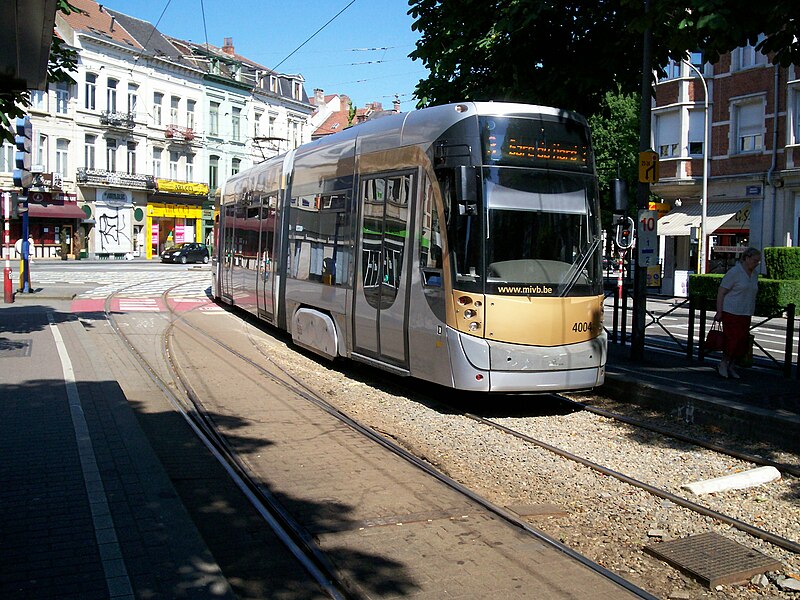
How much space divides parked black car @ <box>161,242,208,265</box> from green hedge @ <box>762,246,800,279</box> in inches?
1422

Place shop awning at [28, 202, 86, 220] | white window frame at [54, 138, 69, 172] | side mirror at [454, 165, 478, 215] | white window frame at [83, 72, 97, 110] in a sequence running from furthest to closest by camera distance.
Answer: white window frame at [83, 72, 97, 110]
white window frame at [54, 138, 69, 172]
shop awning at [28, 202, 86, 220]
side mirror at [454, 165, 478, 215]

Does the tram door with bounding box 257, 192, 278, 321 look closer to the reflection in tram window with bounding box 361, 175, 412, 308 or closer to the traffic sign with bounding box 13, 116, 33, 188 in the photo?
the reflection in tram window with bounding box 361, 175, 412, 308

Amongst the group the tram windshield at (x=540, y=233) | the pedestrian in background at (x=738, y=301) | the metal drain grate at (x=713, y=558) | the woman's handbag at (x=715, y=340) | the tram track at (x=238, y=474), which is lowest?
the metal drain grate at (x=713, y=558)

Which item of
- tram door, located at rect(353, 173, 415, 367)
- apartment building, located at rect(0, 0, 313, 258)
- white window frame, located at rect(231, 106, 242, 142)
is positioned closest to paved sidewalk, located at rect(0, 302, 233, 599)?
tram door, located at rect(353, 173, 415, 367)

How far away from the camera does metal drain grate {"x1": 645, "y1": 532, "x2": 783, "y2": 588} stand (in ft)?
16.7

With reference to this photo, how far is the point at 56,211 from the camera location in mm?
50906

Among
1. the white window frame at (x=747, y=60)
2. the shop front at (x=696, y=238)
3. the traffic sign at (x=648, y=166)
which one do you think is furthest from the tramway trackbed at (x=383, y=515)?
the white window frame at (x=747, y=60)

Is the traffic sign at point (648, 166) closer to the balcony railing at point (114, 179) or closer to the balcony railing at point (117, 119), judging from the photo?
the balcony railing at point (114, 179)

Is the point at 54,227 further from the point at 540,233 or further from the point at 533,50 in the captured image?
the point at 540,233

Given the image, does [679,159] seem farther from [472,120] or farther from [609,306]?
[472,120]

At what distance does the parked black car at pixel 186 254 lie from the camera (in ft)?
170

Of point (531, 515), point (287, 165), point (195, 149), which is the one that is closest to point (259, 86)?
point (195, 149)

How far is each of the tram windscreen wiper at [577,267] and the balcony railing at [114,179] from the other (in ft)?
158

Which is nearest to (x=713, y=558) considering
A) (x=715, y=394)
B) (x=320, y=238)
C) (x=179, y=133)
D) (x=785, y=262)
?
(x=715, y=394)
